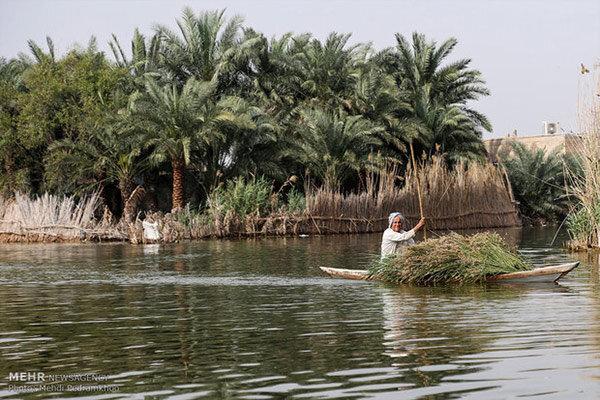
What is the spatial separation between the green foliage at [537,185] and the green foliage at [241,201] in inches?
710

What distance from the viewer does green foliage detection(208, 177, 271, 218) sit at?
40.2 meters

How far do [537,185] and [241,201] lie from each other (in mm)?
19710

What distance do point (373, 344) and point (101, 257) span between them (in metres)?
18.8

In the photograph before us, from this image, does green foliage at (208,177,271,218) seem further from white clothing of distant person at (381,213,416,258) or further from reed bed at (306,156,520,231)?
white clothing of distant person at (381,213,416,258)

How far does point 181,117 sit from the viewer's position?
134 feet

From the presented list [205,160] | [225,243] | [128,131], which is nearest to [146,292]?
[225,243]

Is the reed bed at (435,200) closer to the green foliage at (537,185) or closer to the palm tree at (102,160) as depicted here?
the green foliage at (537,185)

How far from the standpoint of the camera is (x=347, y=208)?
140ft

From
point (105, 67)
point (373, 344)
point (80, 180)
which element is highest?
point (105, 67)

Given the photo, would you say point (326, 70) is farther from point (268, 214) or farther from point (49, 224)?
point (49, 224)

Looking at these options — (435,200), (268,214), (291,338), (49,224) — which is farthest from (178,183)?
(291,338)

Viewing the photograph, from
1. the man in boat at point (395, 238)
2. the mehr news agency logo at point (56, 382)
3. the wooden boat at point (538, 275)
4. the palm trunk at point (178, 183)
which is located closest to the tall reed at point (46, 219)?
the palm trunk at point (178, 183)

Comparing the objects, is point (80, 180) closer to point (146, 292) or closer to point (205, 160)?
point (205, 160)

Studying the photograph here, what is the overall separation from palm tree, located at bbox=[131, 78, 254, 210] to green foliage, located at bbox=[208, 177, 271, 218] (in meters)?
1.68
